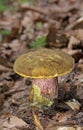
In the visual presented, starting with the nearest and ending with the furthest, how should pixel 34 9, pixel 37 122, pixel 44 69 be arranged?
pixel 44 69 → pixel 37 122 → pixel 34 9

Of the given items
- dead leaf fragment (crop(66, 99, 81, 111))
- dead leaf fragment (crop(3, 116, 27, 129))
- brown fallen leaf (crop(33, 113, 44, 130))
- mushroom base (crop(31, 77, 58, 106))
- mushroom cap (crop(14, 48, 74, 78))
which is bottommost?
dead leaf fragment (crop(3, 116, 27, 129))

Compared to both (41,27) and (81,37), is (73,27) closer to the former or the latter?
(81,37)

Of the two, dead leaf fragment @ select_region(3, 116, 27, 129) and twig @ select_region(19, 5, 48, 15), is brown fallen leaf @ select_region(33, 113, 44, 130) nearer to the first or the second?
dead leaf fragment @ select_region(3, 116, 27, 129)

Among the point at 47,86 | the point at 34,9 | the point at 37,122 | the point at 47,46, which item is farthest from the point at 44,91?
the point at 34,9

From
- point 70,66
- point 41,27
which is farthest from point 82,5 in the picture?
→ point 70,66

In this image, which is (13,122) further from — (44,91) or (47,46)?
(47,46)

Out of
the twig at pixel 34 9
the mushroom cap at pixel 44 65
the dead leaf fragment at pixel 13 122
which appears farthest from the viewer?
the twig at pixel 34 9

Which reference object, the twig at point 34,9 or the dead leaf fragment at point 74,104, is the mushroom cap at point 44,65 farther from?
the twig at point 34,9

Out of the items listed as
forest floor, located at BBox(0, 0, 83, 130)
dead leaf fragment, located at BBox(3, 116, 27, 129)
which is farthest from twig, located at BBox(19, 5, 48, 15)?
dead leaf fragment, located at BBox(3, 116, 27, 129)

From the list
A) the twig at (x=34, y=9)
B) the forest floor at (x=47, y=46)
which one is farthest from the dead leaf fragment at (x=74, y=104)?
the twig at (x=34, y=9)
